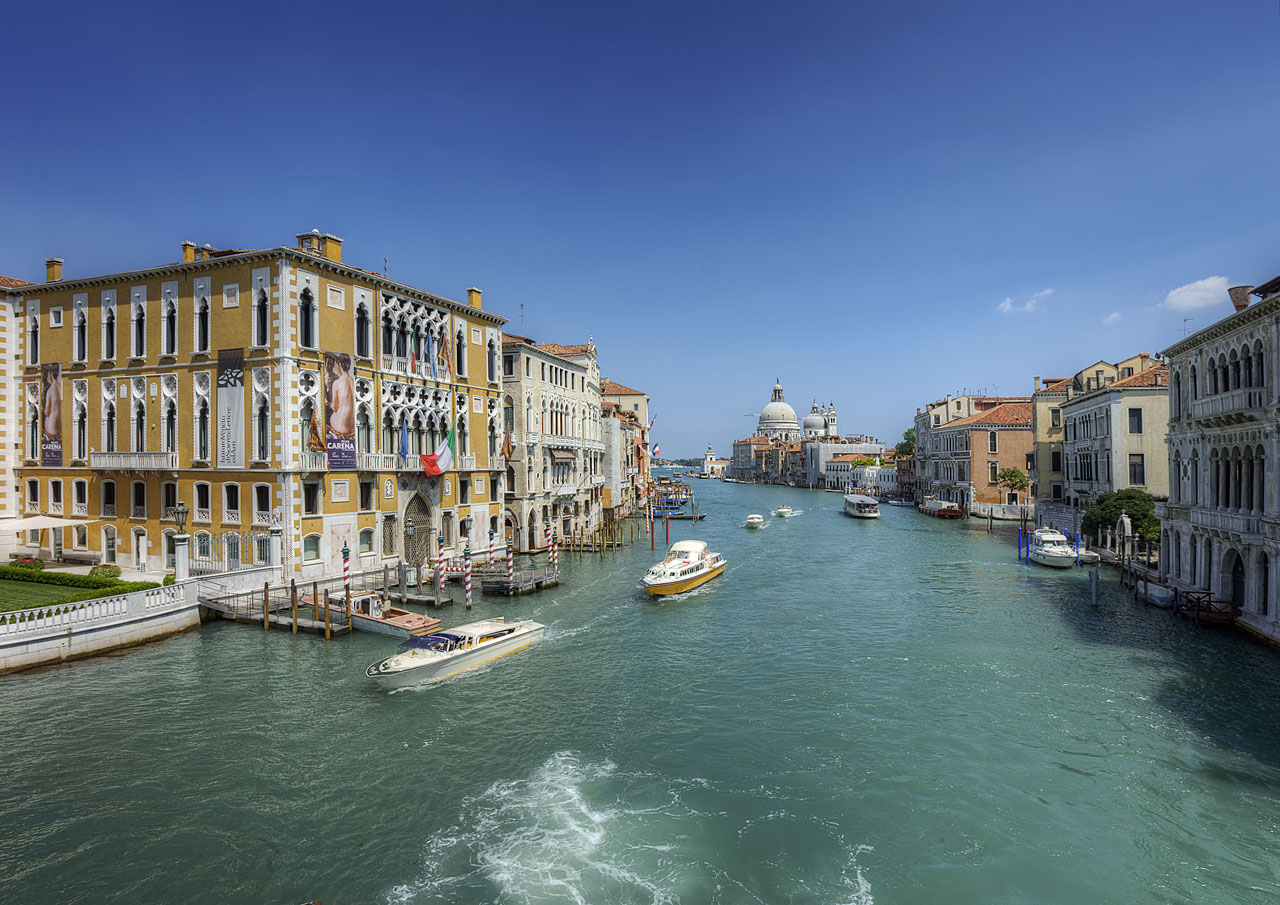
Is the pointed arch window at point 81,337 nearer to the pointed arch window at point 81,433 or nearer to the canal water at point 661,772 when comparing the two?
the pointed arch window at point 81,433

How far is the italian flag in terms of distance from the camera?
32219 mm

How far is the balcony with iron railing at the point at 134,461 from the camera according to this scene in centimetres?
2839

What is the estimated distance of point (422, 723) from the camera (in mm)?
16266

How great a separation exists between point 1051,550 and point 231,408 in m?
40.1

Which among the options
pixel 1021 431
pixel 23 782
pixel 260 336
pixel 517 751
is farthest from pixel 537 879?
pixel 1021 431

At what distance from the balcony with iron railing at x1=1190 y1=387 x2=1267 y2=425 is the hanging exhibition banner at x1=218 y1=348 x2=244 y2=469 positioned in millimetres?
33254

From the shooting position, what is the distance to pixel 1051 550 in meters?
39.3

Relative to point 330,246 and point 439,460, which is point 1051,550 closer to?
point 439,460

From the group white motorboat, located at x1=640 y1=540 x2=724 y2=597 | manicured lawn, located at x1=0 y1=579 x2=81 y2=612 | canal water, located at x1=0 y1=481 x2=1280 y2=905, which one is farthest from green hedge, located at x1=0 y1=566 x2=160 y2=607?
white motorboat, located at x1=640 y1=540 x2=724 y2=597

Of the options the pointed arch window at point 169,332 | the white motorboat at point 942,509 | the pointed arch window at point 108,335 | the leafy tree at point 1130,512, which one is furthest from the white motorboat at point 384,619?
the white motorboat at point 942,509

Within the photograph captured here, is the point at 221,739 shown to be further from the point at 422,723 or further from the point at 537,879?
the point at 537,879

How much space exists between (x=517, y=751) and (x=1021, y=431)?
71651mm

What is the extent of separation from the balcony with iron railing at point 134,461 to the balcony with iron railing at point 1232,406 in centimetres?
3659

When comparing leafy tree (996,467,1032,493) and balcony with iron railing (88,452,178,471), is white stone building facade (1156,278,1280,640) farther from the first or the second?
leafy tree (996,467,1032,493)
